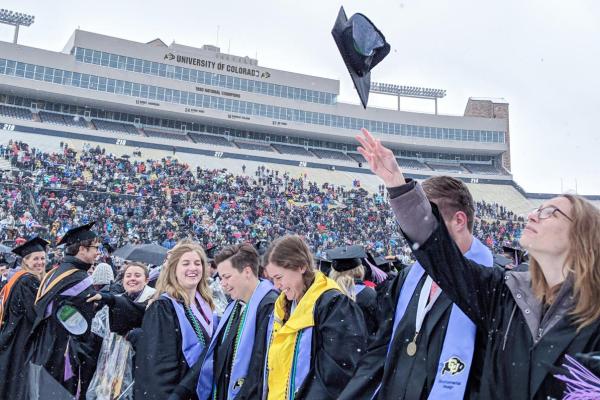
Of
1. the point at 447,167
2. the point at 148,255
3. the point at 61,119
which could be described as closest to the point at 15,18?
the point at 61,119

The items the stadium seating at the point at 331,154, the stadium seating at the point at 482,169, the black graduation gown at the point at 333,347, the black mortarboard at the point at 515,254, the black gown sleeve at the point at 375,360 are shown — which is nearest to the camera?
the black gown sleeve at the point at 375,360

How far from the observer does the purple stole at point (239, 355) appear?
329cm

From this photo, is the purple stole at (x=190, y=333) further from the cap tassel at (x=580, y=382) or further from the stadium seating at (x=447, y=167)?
the stadium seating at (x=447, y=167)

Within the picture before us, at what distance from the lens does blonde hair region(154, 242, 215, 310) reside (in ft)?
12.5

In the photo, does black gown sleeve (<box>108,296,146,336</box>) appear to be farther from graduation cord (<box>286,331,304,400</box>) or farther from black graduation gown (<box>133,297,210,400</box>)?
graduation cord (<box>286,331,304,400</box>)

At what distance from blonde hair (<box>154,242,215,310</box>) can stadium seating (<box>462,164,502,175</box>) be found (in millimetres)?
52704

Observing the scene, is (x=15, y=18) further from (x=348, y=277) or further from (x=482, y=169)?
(x=348, y=277)

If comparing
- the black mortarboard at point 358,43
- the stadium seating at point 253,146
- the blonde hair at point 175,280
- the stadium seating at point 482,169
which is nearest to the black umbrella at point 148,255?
the blonde hair at point 175,280

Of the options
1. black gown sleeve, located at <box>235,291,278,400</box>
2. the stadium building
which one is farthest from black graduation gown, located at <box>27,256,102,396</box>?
the stadium building

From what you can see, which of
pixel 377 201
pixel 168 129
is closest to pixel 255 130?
pixel 168 129

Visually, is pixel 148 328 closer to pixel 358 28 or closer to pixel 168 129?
pixel 358 28

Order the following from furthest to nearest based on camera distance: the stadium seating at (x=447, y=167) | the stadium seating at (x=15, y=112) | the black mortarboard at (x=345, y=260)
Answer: the stadium seating at (x=447, y=167)
the stadium seating at (x=15, y=112)
the black mortarboard at (x=345, y=260)

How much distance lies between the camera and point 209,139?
153 feet

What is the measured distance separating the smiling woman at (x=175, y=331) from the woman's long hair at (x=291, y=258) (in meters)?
0.88
